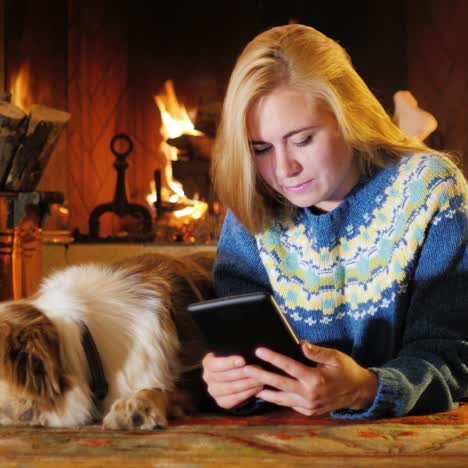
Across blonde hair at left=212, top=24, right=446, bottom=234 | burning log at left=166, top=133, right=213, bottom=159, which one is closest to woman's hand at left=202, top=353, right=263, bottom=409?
blonde hair at left=212, top=24, right=446, bottom=234

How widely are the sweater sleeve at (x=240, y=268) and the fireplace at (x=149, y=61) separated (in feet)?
6.26

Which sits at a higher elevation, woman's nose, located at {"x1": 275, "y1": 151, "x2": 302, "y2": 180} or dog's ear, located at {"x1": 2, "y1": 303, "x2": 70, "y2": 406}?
woman's nose, located at {"x1": 275, "y1": 151, "x2": 302, "y2": 180}

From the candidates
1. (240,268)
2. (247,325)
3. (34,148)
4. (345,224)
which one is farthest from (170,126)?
(247,325)

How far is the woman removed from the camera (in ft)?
4.00

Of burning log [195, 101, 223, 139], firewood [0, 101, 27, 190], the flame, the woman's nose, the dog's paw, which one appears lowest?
the dog's paw

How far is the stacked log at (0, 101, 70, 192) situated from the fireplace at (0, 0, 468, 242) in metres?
0.88

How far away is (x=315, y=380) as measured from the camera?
107cm

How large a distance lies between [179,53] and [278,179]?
278cm

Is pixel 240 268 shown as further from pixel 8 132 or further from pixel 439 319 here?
pixel 8 132

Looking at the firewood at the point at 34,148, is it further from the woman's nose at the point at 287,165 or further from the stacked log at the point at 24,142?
the woman's nose at the point at 287,165

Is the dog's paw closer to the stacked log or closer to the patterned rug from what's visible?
the patterned rug

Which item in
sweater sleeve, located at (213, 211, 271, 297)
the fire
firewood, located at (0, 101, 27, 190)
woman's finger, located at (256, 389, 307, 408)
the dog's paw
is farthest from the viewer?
the fire

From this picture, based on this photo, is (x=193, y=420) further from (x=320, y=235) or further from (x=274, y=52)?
(x=274, y=52)

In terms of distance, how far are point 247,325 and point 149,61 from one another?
121 inches
